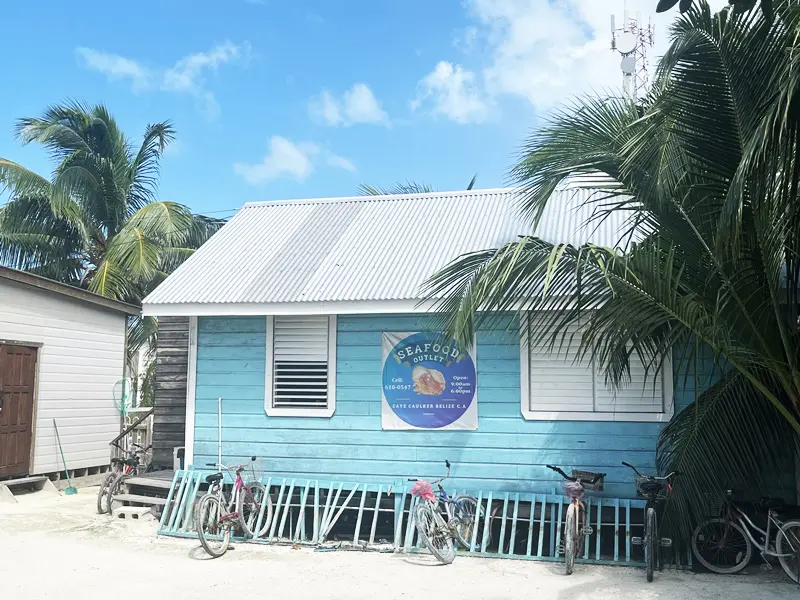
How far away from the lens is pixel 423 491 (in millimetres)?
7750

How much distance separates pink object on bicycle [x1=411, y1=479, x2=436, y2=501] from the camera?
773 cm

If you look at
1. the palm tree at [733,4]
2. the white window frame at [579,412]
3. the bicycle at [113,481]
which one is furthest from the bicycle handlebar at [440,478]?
the palm tree at [733,4]

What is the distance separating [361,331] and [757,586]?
474cm

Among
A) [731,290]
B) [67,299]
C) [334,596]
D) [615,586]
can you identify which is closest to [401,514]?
[334,596]

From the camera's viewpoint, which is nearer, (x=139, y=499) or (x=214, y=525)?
(x=214, y=525)

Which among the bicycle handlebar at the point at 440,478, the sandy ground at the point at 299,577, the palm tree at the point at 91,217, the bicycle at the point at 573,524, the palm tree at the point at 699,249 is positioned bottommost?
the sandy ground at the point at 299,577

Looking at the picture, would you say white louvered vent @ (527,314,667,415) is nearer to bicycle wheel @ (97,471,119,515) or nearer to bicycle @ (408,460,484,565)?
bicycle @ (408,460,484,565)

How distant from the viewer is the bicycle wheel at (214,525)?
25.7 feet

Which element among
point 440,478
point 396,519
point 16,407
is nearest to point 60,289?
point 16,407

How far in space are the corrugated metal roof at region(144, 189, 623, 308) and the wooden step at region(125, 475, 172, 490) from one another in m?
2.32

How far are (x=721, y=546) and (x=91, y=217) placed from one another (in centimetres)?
1635

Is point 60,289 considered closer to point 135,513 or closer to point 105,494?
point 105,494

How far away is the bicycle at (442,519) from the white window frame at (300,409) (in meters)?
1.46

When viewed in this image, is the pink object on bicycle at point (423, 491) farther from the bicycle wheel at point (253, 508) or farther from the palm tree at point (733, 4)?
the palm tree at point (733, 4)
